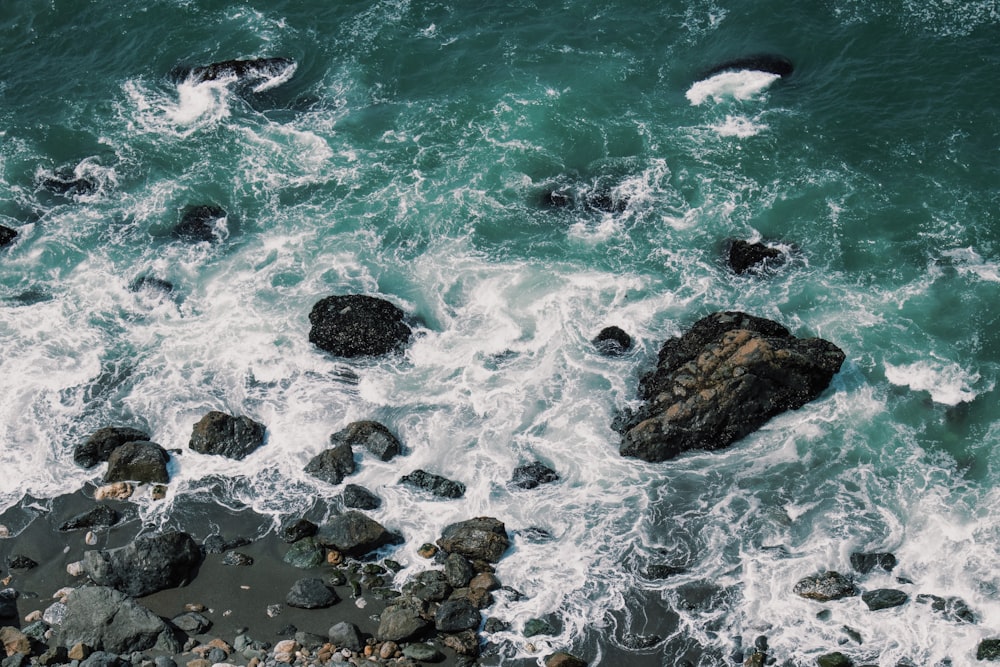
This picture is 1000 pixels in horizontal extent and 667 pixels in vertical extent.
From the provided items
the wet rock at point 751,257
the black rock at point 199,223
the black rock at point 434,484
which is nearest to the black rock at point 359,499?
the black rock at point 434,484

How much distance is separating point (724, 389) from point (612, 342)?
6.18 metres

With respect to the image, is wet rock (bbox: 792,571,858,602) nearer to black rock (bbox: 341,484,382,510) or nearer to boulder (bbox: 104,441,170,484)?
black rock (bbox: 341,484,382,510)

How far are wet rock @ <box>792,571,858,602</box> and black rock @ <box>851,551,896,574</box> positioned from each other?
776mm

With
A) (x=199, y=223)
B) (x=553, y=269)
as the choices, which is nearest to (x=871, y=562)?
(x=553, y=269)

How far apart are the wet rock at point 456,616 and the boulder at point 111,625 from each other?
28.2ft

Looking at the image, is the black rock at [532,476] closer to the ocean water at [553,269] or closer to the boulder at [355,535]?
the ocean water at [553,269]

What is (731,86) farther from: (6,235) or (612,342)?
(6,235)

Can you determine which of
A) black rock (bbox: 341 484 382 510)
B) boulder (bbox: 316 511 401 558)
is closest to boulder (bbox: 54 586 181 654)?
boulder (bbox: 316 511 401 558)

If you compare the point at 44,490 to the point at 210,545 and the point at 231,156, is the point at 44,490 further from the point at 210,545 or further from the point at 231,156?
the point at 231,156

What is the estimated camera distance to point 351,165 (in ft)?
177

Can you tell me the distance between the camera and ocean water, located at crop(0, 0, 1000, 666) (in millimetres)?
36750

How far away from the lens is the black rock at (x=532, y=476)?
128 feet

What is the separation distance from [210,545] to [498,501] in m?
10.8

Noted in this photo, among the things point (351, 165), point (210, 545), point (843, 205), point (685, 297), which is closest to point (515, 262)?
point (685, 297)
